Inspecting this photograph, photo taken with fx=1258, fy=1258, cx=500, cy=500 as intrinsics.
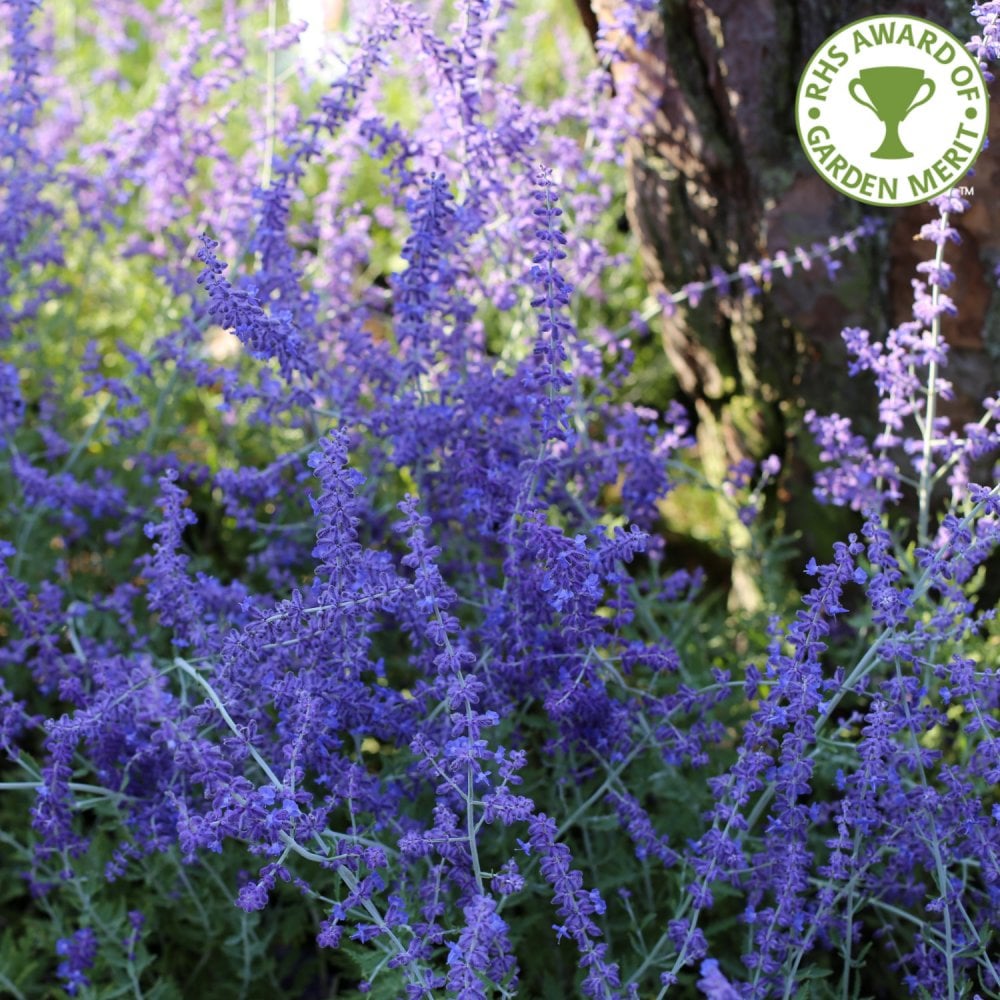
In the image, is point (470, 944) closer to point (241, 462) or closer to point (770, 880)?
point (770, 880)

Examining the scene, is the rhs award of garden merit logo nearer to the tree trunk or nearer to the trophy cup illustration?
the trophy cup illustration

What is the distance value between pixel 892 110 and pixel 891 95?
33 millimetres

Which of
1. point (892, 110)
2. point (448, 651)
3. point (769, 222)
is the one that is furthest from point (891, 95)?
point (448, 651)

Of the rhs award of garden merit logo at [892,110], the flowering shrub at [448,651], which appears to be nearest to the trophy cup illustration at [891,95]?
the rhs award of garden merit logo at [892,110]

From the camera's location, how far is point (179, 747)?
2.12m

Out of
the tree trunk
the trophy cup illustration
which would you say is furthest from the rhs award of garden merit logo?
the tree trunk

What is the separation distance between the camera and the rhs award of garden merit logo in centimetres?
268

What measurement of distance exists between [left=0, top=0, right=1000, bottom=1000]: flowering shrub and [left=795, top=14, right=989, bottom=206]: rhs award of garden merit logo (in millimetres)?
176

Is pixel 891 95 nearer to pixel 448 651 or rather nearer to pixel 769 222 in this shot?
pixel 769 222

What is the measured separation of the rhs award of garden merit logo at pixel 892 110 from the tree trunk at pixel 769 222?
6.9 inches

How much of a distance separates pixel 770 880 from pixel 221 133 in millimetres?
4665

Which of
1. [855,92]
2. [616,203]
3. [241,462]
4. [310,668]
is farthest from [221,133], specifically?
[310,668]

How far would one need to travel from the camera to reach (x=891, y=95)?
2.73 m

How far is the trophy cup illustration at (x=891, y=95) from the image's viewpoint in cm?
271
